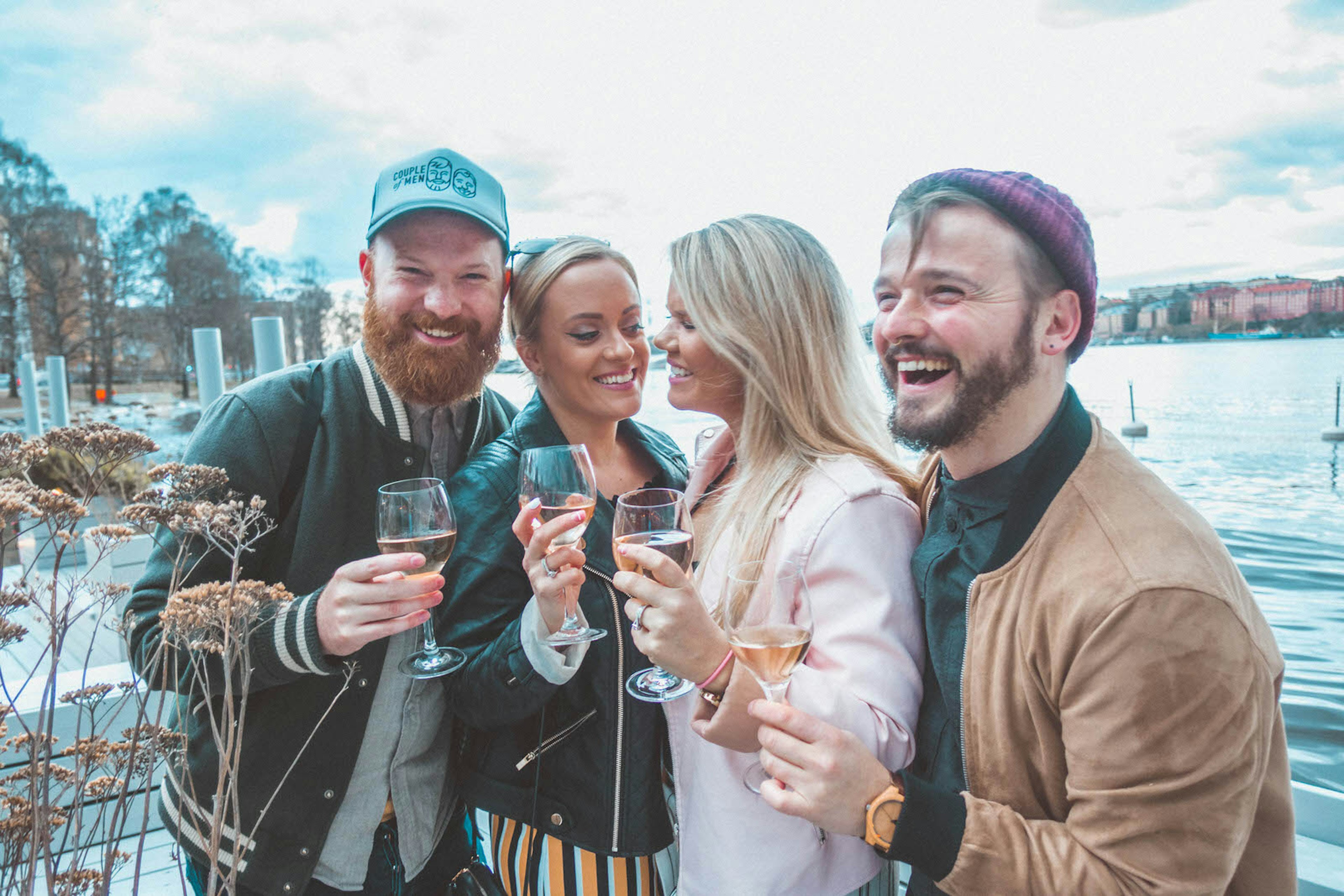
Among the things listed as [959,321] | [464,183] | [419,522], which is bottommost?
[419,522]

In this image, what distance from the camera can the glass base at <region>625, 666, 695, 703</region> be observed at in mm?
1688

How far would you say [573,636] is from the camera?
1743 millimetres

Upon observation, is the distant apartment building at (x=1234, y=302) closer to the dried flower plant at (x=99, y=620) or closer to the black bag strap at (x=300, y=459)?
the black bag strap at (x=300, y=459)

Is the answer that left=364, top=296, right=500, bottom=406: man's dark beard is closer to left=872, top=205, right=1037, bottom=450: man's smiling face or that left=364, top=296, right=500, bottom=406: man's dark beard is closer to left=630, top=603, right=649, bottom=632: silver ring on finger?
left=630, top=603, right=649, bottom=632: silver ring on finger

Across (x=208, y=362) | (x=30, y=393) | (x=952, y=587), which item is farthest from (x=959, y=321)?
(x=30, y=393)

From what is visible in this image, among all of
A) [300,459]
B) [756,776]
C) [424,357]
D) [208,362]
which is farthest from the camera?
[208,362]

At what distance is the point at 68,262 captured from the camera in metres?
34.2

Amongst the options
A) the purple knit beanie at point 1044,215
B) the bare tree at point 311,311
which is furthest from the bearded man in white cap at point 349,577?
the bare tree at point 311,311

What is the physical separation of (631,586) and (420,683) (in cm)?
94

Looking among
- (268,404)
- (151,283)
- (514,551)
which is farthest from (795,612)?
(151,283)

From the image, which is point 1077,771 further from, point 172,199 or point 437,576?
point 172,199

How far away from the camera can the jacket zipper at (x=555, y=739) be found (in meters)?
1.99

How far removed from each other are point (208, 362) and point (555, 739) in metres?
7.53

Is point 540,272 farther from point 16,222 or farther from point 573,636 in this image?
point 16,222
